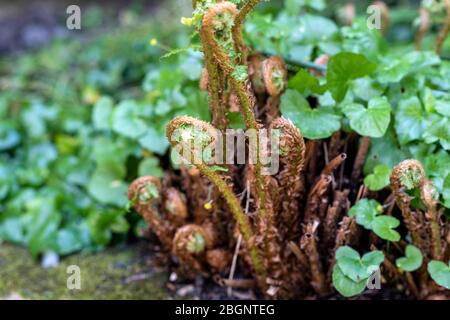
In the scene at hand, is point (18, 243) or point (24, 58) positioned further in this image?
point (24, 58)

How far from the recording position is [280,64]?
1388 mm

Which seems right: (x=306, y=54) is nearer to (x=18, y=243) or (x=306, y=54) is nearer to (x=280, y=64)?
(x=280, y=64)

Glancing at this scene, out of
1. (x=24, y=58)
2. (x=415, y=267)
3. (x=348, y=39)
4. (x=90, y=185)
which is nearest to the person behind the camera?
(x=415, y=267)

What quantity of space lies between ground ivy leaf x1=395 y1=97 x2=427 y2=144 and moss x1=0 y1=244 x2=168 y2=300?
0.73 m

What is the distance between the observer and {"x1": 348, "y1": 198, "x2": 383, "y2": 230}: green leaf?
1320mm

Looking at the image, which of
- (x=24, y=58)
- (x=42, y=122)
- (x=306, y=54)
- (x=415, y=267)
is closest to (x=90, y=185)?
(x=42, y=122)

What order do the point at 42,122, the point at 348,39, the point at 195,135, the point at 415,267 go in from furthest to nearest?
the point at 42,122
the point at 348,39
the point at 415,267
the point at 195,135

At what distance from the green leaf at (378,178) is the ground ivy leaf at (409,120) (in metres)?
0.10

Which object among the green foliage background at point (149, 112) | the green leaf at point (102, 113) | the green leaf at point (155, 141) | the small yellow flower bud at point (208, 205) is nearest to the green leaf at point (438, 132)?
the green foliage background at point (149, 112)

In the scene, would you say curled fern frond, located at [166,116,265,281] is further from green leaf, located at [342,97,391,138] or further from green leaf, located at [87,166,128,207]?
green leaf, located at [87,166,128,207]

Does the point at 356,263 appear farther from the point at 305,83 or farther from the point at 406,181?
the point at 305,83

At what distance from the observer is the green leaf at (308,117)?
53.0 inches

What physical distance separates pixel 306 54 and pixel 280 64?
27 centimetres

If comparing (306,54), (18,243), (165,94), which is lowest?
(18,243)
